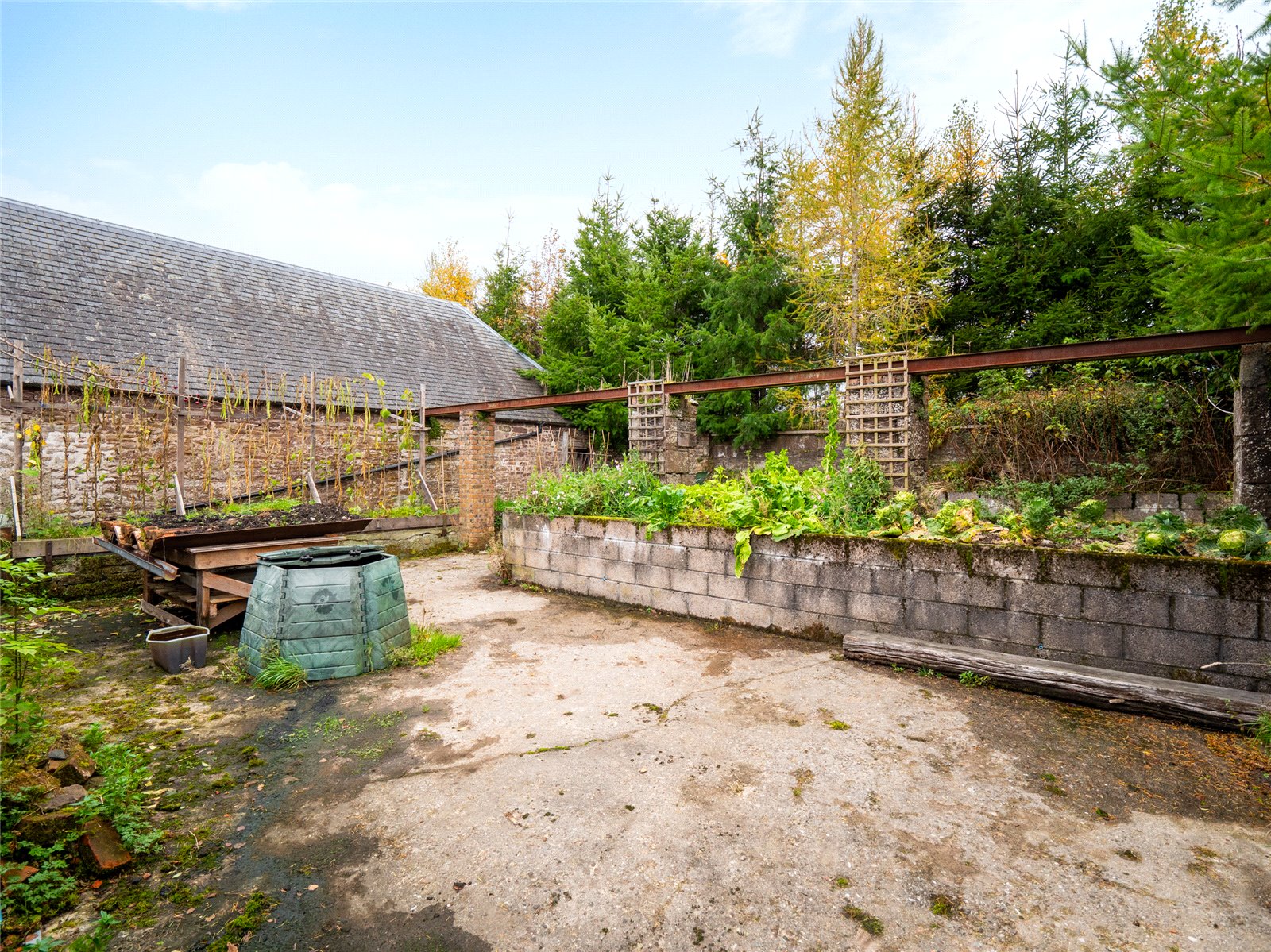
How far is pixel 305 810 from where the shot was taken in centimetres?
274

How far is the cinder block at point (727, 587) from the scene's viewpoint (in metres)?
5.54

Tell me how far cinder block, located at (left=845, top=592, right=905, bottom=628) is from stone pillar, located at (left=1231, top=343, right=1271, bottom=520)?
3.44 metres

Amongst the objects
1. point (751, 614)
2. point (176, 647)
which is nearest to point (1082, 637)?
point (751, 614)

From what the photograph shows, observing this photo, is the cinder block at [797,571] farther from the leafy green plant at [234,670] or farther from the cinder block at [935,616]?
the leafy green plant at [234,670]

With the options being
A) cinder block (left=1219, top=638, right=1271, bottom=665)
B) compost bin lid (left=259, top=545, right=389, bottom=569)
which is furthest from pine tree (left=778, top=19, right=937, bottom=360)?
compost bin lid (left=259, top=545, right=389, bottom=569)

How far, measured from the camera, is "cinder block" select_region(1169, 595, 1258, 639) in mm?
3508

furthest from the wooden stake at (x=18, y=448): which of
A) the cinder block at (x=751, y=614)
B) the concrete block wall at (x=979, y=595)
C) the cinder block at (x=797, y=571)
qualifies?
the cinder block at (x=797, y=571)

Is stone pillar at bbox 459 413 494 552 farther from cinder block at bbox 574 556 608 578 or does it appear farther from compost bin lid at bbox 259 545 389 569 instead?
compost bin lid at bbox 259 545 389 569

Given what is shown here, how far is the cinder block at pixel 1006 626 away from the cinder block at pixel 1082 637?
0.06 meters

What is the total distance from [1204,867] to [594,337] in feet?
46.4

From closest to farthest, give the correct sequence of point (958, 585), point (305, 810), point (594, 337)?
point (305, 810) → point (958, 585) → point (594, 337)

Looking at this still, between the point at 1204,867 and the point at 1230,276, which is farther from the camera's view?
the point at 1230,276

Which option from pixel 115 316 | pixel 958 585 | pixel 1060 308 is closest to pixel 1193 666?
pixel 958 585

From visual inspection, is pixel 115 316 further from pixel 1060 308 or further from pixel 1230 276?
pixel 1060 308
